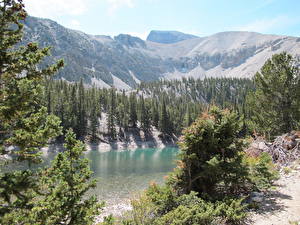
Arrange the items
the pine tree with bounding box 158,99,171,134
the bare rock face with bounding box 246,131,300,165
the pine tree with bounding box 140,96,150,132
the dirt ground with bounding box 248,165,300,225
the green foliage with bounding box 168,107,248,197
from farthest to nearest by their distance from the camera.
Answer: the pine tree with bounding box 140,96,150,132
the pine tree with bounding box 158,99,171,134
the bare rock face with bounding box 246,131,300,165
the green foliage with bounding box 168,107,248,197
the dirt ground with bounding box 248,165,300,225

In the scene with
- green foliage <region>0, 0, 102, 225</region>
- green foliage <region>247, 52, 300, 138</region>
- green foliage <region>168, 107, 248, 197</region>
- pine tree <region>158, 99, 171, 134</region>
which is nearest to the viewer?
green foliage <region>0, 0, 102, 225</region>

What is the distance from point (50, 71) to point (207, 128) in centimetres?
1249

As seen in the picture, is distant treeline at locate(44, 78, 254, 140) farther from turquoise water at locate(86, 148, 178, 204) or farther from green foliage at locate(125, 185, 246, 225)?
green foliage at locate(125, 185, 246, 225)

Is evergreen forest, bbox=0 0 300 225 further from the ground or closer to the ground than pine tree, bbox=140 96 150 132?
further from the ground

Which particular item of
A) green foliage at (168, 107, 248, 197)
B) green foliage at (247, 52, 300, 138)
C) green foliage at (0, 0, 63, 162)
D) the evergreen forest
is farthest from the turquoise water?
green foliage at (0, 0, 63, 162)

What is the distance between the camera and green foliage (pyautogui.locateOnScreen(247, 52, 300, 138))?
112ft

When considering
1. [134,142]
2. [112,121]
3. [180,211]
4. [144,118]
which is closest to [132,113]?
[144,118]

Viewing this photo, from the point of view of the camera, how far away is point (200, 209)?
1474cm

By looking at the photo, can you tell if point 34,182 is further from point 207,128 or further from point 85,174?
point 207,128

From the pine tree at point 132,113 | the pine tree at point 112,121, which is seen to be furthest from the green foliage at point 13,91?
the pine tree at point 132,113

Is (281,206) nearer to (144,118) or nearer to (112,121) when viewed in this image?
(112,121)

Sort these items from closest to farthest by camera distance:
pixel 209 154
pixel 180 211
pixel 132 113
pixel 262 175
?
pixel 180 211 → pixel 209 154 → pixel 262 175 → pixel 132 113

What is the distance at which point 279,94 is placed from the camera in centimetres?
3519

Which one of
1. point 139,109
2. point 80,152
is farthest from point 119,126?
point 80,152
